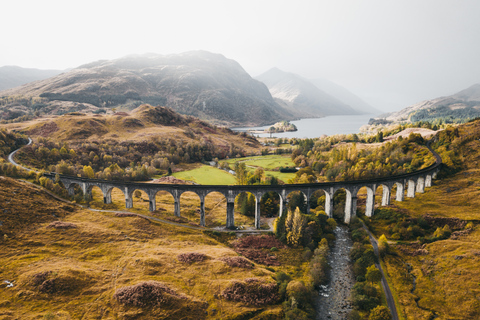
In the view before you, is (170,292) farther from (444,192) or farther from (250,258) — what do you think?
(444,192)

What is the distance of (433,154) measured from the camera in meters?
96.8

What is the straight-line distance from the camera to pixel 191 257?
43531mm

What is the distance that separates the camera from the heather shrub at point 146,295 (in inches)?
1270

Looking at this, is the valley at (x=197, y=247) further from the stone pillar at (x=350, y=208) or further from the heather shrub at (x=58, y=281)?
the stone pillar at (x=350, y=208)

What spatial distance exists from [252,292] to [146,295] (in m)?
14.4

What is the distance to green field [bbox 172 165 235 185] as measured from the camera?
98.1m

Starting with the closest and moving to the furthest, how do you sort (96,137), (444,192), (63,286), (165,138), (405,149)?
1. (63,286)
2. (444,192)
3. (405,149)
4. (96,137)
5. (165,138)

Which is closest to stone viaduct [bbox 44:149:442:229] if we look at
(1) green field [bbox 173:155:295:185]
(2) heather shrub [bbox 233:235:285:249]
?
(2) heather shrub [bbox 233:235:285:249]

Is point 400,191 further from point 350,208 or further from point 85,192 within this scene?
point 85,192

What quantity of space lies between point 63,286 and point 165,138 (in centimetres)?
12806

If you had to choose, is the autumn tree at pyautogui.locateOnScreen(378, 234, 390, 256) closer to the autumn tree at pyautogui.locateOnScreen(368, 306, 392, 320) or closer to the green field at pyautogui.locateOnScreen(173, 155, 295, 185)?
the autumn tree at pyautogui.locateOnScreen(368, 306, 392, 320)

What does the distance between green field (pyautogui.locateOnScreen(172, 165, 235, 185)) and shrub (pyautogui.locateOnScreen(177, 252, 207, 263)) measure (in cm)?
5069

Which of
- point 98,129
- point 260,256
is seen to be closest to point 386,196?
point 260,256

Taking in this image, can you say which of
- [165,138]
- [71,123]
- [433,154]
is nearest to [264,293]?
[433,154]
